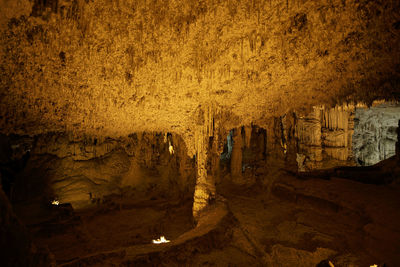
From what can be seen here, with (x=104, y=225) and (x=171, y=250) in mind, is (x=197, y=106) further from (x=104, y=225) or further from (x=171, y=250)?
(x=104, y=225)

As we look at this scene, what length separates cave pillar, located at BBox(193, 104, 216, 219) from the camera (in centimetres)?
588

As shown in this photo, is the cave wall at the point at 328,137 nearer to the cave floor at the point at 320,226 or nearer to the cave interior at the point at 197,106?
the cave interior at the point at 197,106

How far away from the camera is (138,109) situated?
6.07m

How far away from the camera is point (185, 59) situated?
14.2 ft

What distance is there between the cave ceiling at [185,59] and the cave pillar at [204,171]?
339mm

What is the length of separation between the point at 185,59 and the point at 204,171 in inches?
116

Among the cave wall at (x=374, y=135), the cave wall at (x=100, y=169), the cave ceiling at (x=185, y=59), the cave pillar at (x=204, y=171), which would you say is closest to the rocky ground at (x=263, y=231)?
the cave pillar at (x=204, y=171)

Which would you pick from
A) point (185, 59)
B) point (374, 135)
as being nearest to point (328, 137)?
point (374, 135)

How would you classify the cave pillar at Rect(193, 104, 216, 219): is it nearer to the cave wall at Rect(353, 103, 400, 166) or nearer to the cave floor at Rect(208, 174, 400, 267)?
the cave floor at Rect(208, 174, 400, 267)

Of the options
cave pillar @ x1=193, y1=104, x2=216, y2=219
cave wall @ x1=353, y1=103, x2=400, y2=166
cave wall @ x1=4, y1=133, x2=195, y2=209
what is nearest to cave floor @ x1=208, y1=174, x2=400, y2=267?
cave pillar @ x1=193, y1=104, x2=216, y2=219

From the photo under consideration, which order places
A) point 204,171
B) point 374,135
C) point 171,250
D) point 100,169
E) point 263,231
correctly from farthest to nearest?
point 374,135, point 100,169, point 204,171, point 263,231, point 171,250

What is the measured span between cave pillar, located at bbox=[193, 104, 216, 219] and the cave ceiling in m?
0.34

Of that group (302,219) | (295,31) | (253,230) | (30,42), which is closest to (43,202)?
(30,42)

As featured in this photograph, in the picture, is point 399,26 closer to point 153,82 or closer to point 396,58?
point 396,58
